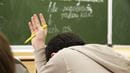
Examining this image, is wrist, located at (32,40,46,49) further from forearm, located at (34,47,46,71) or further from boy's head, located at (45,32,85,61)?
boy's head, located at (45,32,85,61)

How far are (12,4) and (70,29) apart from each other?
2.46ft

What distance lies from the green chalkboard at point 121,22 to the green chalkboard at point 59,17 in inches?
5.2

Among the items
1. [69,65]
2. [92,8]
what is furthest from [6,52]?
[92,8]

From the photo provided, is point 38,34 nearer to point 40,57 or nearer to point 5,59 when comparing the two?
point 40,57

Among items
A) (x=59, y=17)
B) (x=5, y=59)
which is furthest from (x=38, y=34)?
(x=59, y=17)

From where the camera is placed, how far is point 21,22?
3760mm

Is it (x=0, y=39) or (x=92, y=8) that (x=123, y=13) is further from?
(x=0, y=39)

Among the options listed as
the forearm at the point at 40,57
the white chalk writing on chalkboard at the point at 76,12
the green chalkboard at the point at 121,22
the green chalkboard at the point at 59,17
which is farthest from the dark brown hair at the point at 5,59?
the green chalkboard at the point at 121,22

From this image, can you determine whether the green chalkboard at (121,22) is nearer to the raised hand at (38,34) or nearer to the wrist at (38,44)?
the raised hand at (38,34)

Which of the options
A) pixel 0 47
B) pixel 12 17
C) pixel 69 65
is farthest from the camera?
pixel 12 17

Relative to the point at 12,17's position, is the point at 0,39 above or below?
above

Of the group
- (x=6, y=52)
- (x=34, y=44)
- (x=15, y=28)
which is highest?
(x=6, y=52)

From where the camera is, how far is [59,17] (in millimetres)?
3881

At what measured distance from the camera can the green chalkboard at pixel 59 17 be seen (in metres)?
3.74
